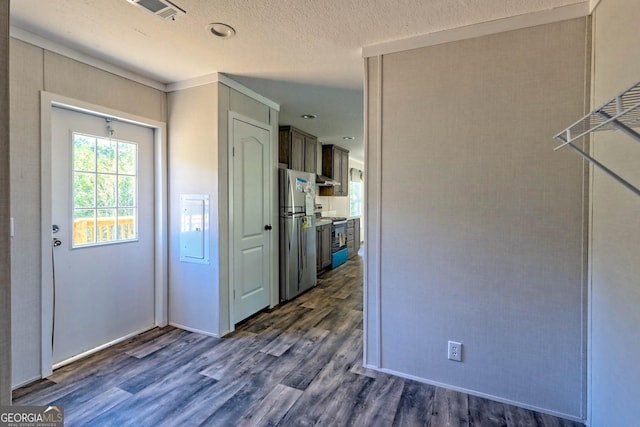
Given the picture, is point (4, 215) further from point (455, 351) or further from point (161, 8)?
point (455, 351)

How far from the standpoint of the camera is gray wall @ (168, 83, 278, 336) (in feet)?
9.33

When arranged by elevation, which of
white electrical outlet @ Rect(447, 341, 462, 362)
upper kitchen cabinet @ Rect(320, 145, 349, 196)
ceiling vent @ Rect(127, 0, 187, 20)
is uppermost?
ceiling vent @ Rect(127, 0, 187, 20)

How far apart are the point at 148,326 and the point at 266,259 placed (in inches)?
52.3

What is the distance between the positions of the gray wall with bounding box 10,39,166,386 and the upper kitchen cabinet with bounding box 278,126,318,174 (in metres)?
2.53

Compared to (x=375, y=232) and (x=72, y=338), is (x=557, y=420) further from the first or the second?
(x=72, y=338)

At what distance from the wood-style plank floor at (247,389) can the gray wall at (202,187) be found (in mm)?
237

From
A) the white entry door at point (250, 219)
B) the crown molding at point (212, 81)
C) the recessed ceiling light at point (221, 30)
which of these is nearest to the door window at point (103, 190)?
the crown molding at point (212, 81)

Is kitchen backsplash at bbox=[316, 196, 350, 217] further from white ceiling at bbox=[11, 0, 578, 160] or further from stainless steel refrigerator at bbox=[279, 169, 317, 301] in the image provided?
white ceiling at bbox=[11, 0, 578, 160]

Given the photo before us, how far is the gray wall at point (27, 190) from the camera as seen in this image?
79.8 inches

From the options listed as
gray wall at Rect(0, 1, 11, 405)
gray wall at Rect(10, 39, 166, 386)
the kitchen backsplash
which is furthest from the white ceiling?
the kitchen backsplash

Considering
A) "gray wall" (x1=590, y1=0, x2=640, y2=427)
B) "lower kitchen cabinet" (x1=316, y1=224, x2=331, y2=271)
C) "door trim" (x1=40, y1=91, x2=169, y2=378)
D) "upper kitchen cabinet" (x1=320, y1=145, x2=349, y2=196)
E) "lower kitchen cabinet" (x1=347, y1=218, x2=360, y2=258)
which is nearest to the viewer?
"gray wall" (x1=590, y1=0, x2=640, y2=427)

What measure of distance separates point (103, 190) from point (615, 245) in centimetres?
348

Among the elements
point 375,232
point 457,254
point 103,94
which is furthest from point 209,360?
point 103,94

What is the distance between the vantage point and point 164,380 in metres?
2.19
